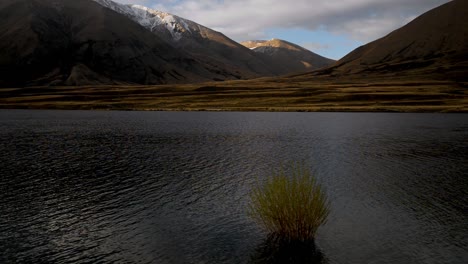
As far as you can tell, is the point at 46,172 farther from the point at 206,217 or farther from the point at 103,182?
the point at 206,217

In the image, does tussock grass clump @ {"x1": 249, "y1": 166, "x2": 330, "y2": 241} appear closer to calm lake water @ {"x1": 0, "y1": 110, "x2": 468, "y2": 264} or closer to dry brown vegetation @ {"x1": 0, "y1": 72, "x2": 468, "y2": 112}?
calm lake water @ {"x1": 0, "y1": 110, "x2": 468, "y2": 264}

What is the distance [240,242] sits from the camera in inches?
843

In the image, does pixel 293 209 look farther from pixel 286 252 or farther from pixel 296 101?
pixel 296 101

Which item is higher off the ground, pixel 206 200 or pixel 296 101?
pixel 296 101

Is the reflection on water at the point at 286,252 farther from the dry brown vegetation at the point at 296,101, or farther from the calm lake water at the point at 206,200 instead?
the dry brown vegetation at the point at 296,101

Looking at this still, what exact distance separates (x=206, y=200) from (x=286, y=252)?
10.4m

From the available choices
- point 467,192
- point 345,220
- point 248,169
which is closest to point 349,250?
point 345,220

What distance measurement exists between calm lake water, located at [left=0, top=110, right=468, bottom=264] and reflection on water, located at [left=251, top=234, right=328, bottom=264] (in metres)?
0.15

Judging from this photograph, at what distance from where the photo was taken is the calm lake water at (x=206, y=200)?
20438 mm

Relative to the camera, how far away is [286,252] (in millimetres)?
19922

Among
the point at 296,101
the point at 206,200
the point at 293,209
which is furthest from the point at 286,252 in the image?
the point at 296,101

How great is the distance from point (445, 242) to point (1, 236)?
77.5 ft

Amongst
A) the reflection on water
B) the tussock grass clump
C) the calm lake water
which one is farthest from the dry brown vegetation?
the reflection on water

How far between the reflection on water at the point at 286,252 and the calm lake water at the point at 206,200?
15 centimetres
